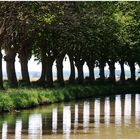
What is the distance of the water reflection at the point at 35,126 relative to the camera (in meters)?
22.4

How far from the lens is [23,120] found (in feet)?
94.3

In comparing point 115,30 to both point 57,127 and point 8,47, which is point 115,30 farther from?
point 57,127

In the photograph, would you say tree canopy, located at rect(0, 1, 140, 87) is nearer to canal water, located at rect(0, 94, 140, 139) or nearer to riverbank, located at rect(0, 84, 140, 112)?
riverbank, located at rect(0, 84, 140, 112)

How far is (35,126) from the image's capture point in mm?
26000

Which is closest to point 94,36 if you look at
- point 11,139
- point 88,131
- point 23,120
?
point 23,120

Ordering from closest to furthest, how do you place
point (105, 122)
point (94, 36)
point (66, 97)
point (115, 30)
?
point (105, 122), point (66, 97), point (94, 36), point (115, 30)

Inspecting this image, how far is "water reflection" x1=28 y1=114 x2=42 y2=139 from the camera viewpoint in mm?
22366

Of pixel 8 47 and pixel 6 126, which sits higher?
pixel 8 47

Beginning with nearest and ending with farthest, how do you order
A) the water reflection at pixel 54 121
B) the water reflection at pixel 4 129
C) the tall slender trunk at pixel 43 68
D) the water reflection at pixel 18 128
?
1. the water reflection at pixel 4 129
2. the water reflection at pixel 18 128
3. the water reflection at pixel 54 121
4. the tall slender trunk at pixel 43 68

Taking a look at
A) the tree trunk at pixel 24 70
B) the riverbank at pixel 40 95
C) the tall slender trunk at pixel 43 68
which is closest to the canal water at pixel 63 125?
the riverbank at pixel 40 95

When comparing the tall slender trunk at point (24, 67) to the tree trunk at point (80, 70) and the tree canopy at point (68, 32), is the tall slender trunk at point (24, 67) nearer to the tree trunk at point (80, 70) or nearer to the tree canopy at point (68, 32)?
the tree canopy at point (68, 32)

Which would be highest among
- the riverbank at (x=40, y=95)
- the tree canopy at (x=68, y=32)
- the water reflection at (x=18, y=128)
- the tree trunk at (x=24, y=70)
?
the tree canopy at (x=68, y=32)

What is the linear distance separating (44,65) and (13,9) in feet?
82.9

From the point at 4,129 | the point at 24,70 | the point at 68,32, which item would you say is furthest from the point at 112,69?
the point at 4,129
